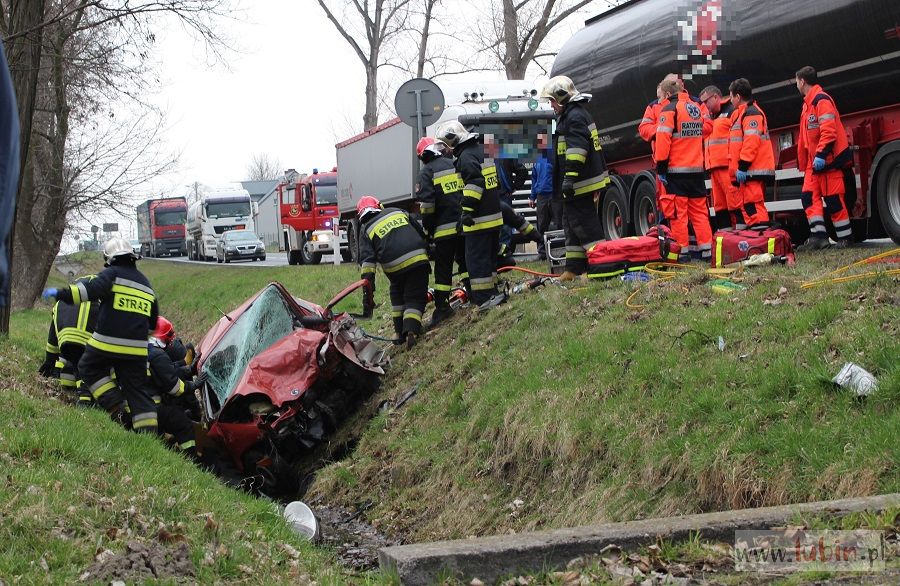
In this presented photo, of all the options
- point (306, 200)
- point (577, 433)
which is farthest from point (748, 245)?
point (306, 200)

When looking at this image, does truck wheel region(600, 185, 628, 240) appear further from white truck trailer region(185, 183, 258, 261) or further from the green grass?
white truck trailer region(185, 183, 258, 261)

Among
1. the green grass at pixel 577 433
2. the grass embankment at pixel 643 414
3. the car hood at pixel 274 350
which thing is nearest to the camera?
the green grass at pixel 577 433

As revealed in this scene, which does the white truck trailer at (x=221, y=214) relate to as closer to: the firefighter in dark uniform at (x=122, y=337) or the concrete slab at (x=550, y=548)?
the firefighter in dark uniform at (x=122, y=337)

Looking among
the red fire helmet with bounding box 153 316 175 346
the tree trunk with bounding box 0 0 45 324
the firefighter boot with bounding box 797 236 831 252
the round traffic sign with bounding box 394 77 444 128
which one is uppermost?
the tree trunk with bounding box 0 0 45 324

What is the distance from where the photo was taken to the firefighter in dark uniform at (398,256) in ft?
36.8

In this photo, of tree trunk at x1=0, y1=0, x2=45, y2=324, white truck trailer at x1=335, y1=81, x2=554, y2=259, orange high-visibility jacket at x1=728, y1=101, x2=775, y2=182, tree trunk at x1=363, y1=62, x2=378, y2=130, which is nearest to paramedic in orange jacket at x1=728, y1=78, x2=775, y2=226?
orange high-visibility jacket at x1=728, y1=101, x2=775, y2=182

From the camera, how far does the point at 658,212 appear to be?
43.0 ft

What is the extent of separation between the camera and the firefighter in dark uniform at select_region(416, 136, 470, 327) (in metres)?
11.3

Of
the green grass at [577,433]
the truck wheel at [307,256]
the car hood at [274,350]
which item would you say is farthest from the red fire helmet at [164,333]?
the truck wheel at [307,256]

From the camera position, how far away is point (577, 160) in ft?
33.7

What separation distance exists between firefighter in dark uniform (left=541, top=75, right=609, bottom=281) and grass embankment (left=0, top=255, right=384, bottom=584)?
4635 mm

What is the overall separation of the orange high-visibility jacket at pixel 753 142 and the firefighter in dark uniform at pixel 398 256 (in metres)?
3.56

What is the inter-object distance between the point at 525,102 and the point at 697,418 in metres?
11.4

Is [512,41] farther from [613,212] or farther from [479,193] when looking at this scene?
[479,193]
